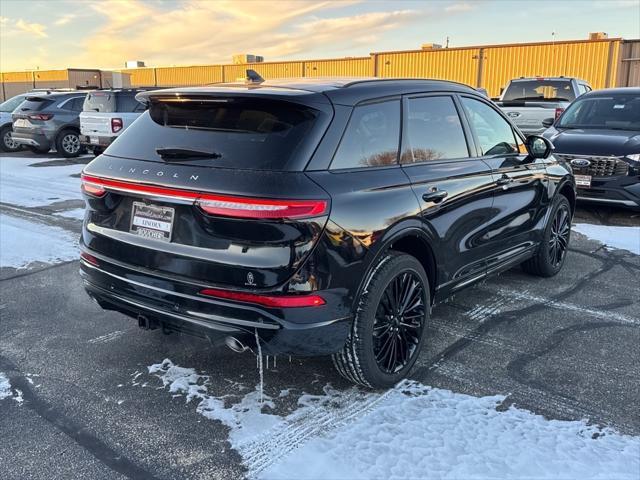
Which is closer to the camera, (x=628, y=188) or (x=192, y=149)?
(x=192, y=149)

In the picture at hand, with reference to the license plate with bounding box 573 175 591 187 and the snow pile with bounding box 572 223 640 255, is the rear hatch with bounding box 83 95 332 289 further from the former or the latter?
the license plate with bounding box 573 175 591 187

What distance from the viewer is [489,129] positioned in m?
4.45

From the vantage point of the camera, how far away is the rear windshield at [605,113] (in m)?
8.63

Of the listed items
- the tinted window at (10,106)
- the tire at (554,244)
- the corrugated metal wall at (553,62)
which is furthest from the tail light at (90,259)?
the corrugated metal wall at (553,62)

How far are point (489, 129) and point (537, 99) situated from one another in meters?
10.1

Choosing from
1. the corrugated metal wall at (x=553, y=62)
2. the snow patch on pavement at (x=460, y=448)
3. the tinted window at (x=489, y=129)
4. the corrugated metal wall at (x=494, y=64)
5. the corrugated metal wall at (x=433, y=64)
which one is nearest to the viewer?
the snow patch on pavement at (x=460, y=448)

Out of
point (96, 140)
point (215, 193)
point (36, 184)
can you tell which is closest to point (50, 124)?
point (96, 140)

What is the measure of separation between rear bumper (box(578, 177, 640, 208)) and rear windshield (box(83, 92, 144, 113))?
392 inches

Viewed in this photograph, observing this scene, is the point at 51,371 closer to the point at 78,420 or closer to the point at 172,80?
the point at 78,420

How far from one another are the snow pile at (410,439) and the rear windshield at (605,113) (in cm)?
683

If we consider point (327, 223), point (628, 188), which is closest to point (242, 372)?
point (327, 223)

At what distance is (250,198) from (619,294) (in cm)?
385

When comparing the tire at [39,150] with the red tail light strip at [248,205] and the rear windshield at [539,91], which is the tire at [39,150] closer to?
the rear windshield at [539,91]

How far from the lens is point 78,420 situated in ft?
9.97
